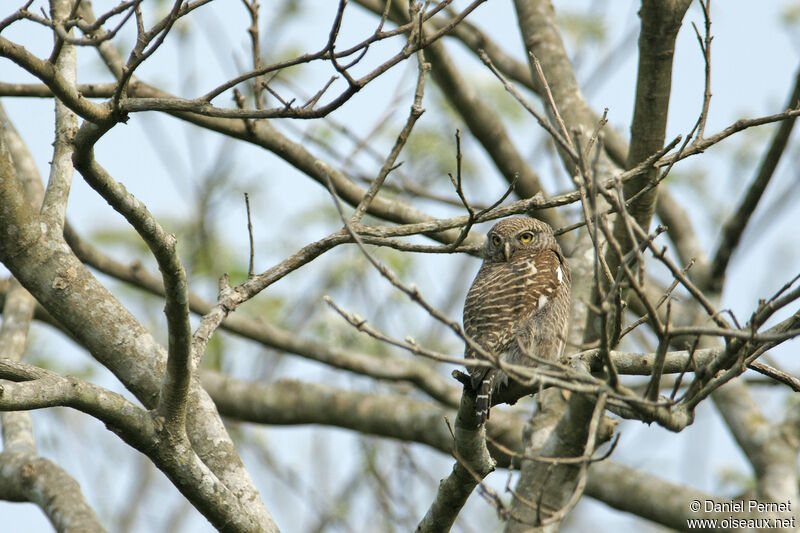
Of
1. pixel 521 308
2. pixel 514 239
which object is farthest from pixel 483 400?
pixel 514 239

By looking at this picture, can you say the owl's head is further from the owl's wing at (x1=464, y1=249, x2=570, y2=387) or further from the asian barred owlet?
the owl's wing at (x1=464, y1=249, x2=570, y2=387)

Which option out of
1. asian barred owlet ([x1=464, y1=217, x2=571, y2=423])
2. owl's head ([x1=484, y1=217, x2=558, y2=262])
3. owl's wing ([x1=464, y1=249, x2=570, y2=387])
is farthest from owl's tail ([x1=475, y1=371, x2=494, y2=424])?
owl's head ([x1=484, y1=217, x2=558, y2=262])

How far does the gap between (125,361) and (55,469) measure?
123cm

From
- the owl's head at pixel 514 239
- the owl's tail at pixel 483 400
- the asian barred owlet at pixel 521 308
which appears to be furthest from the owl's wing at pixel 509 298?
the owl's tail at pixel 483 400

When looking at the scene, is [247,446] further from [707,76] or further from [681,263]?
[707,76]

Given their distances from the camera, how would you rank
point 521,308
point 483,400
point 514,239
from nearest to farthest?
point 483,400
point 521,308
point 514,239

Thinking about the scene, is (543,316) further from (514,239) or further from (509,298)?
(514,239)

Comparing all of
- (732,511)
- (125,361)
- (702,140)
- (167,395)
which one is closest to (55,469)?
(125,361)

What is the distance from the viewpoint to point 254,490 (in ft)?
12.8

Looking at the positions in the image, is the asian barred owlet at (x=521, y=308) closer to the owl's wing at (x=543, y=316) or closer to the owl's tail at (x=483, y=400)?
the owl's wing at (x=543, y=316)

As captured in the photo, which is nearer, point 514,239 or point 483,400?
point 483,400

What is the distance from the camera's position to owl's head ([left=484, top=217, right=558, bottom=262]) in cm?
576

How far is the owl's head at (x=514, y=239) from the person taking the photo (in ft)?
18.9

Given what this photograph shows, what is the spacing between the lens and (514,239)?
5.79m
